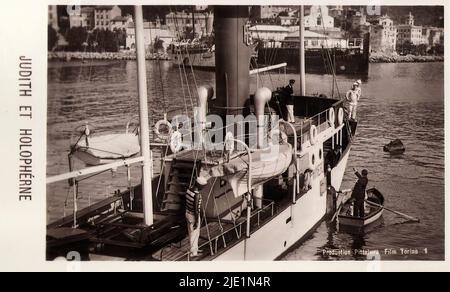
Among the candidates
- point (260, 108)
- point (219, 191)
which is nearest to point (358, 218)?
point (219, 191)

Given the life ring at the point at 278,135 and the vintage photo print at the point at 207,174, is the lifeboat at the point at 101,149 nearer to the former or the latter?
the vintage photo print at the point at 207,174

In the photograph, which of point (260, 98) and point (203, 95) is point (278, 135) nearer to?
point (260, 98)

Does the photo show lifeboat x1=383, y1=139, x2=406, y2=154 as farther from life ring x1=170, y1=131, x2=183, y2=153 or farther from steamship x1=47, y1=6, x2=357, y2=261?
life ring x1=170, y1=131, x2=183, y2=153

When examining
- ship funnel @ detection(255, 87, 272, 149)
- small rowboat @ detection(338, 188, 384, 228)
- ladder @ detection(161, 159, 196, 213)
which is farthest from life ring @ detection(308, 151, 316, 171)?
ladder @ detection(161, 159, 196, 213)

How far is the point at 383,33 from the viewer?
7.55m

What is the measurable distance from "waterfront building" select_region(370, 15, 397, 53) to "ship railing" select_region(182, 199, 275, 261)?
209 centimetres

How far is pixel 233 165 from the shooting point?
422 cm

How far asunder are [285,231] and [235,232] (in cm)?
76

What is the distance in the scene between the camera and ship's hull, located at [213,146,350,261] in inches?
170

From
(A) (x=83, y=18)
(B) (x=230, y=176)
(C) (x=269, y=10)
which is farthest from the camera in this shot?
(C) (x=269, y=10)

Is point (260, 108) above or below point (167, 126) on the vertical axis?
above

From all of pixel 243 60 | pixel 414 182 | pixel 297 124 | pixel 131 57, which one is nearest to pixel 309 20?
pixel 131 57

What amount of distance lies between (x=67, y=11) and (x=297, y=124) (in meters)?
2.77

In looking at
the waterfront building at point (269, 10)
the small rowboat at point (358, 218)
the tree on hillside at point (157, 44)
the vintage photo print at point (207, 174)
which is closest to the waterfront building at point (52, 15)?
the vintage photo print at point (207, 174)
